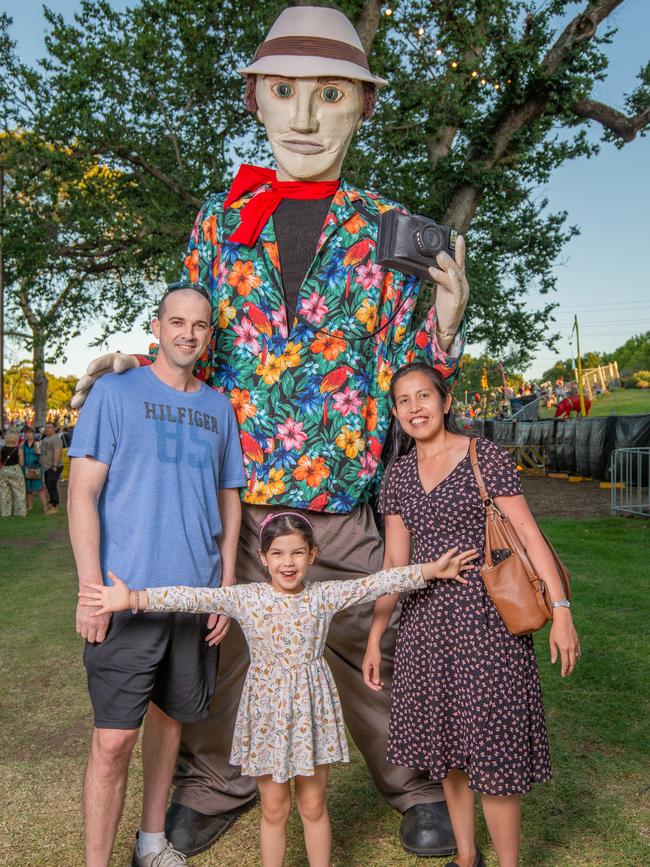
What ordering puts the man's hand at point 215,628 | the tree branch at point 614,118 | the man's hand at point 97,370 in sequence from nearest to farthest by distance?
the man's hand at point 97,370 → the man's hand at point 215,628 → the tree branch at point 614,118

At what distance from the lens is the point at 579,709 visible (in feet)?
13.4

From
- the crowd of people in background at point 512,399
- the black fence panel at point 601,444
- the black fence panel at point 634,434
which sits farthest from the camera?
the crowd of people in background at point 512,399

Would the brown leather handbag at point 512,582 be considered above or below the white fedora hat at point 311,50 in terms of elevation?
below

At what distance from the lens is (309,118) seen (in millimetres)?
2926

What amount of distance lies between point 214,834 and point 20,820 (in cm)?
70

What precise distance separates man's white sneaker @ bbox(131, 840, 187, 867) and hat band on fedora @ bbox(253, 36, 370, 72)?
2604mm

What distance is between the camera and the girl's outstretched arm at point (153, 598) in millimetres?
2197

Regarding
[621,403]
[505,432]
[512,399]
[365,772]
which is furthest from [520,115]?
[621,403]

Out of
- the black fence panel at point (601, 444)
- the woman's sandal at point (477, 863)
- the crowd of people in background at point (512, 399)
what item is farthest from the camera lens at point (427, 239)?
the crowd of people in background at point (512, 399)

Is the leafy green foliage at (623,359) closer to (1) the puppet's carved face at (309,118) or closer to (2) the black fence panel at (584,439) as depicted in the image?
(2) the black fence panel at (584,439)

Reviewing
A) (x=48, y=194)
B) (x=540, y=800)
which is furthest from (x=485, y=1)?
(x=540, y=800)

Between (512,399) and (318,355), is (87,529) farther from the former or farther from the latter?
(512,399)

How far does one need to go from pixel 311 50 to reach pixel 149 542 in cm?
174

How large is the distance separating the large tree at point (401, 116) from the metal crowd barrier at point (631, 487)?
108 inches
